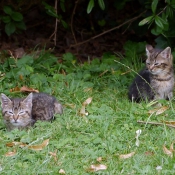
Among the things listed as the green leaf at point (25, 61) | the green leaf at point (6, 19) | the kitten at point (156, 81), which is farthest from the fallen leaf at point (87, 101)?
the green leaf at point (6, 19)

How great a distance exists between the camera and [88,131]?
7.59 metres

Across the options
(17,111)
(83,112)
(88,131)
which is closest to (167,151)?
(88,131)

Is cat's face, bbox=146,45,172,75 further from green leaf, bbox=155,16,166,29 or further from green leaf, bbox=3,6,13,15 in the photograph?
green leaf, bbox=3,6,13,15

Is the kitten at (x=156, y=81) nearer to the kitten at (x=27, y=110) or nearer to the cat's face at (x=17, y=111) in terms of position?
the kitten at (x=27, y=110)

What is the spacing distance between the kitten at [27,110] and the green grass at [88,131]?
0.51 ft

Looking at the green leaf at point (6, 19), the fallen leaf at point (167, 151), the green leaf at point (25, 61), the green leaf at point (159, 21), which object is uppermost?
the green leaf at point (6, 19)

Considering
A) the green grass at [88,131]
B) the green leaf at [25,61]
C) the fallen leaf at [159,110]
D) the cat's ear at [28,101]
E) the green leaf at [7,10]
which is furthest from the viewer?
the green leaf at [7,10]

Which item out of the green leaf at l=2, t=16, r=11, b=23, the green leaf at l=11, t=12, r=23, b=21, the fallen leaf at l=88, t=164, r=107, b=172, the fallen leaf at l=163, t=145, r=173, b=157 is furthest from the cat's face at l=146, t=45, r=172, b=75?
the green leaf at l=2, t=16, r=11, b=23

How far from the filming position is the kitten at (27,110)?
800 centimetres

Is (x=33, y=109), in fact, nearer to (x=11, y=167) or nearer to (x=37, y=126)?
(x=37, y=126)

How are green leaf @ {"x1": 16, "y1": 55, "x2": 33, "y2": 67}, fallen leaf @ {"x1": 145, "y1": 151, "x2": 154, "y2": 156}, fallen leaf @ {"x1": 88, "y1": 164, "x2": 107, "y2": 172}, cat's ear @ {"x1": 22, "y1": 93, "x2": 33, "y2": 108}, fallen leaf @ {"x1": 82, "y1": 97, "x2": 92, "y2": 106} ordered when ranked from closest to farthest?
fallen leaf @ {"x1": 88, "y1": 164, "x2": 107, "y2": 172} → fallen leaf @ {"x1": 145, "y1": 151, "x2": 154, "y2": 156} → cat's ear @ {"x1": 22, "y1": 93, "x2": 33, "y2": 108} → fallen leaf @ {"x1": 82, "y1": 97, "x2": 92, "y2": 106} → green leaf @ {"x1": 16, "y1": 55, "x2": 33, "y2": 67}

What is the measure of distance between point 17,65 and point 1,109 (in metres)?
1.79

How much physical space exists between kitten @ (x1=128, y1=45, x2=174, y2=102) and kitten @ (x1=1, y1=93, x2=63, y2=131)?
51.5 inches

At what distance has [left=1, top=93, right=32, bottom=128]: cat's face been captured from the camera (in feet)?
26.2
